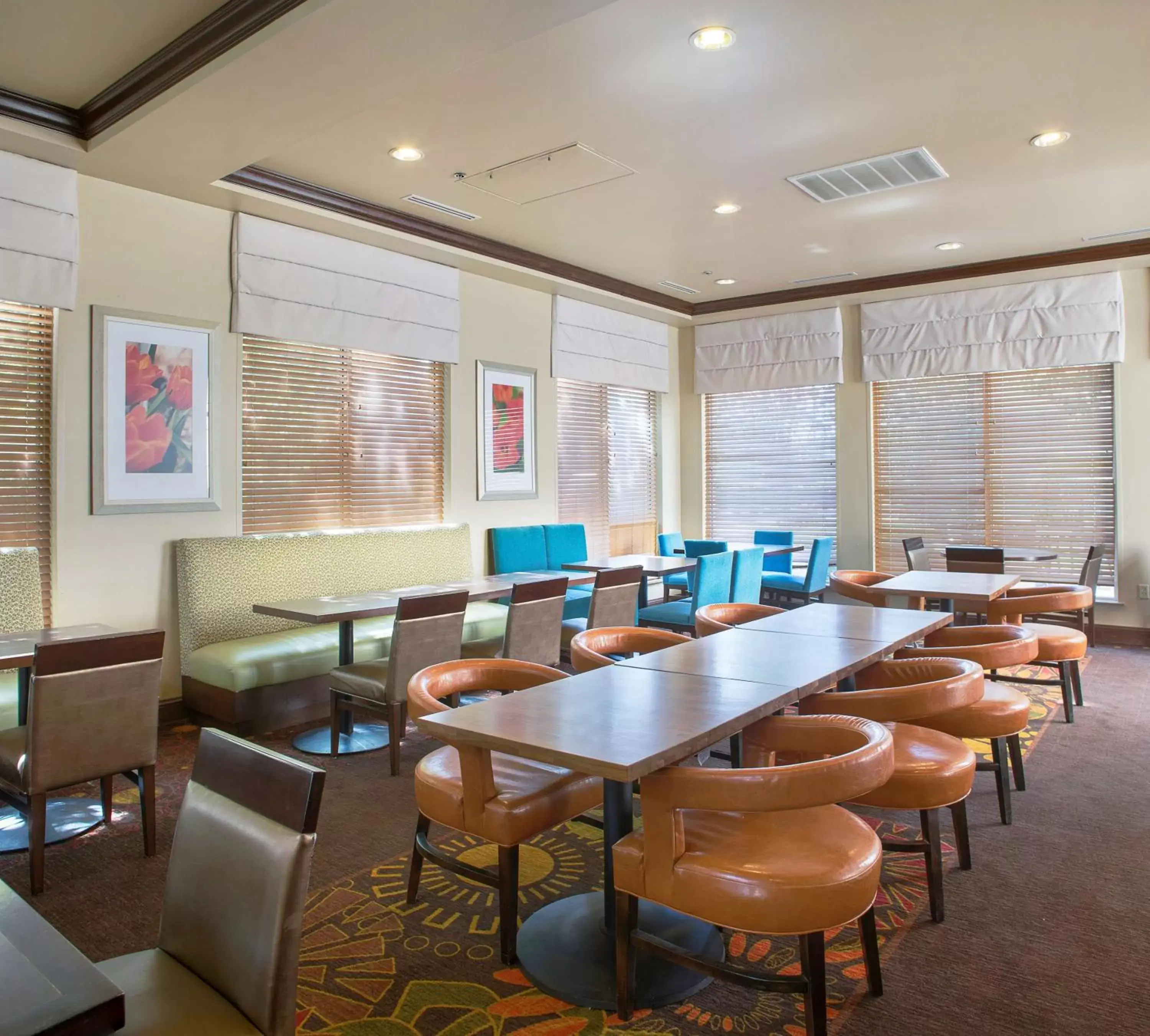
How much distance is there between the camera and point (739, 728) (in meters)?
2.17

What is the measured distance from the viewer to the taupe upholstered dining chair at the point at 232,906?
1335 millimetres

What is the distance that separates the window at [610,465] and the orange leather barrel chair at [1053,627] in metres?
4.16

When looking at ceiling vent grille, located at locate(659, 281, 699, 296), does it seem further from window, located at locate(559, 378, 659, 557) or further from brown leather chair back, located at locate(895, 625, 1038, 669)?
brown leather chair back, located at locate(895, 625, 1038, 669)

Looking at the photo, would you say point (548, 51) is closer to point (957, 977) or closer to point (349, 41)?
point (349, 41)

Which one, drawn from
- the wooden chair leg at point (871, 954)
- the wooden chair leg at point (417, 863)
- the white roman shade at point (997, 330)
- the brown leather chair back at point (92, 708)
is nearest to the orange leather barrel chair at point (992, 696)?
the wooden chair leg at point (871, 954)

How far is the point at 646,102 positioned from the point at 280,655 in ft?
11.5

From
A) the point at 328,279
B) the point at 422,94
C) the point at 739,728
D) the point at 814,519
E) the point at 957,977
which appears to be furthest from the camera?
the point at 814,519

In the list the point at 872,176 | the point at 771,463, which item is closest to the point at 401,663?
the point at 872,176

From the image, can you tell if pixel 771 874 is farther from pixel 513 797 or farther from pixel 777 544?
pixel 777 544

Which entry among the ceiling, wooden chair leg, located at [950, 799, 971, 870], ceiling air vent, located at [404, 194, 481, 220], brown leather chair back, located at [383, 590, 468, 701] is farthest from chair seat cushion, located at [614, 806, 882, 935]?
ceiling air vent, located at [404, 194, 481, 220]

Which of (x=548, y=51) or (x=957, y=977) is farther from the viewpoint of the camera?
(x=548, y=51)

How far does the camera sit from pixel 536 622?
455 centimetres

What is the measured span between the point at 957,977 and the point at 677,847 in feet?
3.38

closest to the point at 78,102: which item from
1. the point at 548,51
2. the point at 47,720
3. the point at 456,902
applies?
the point at 548,51
